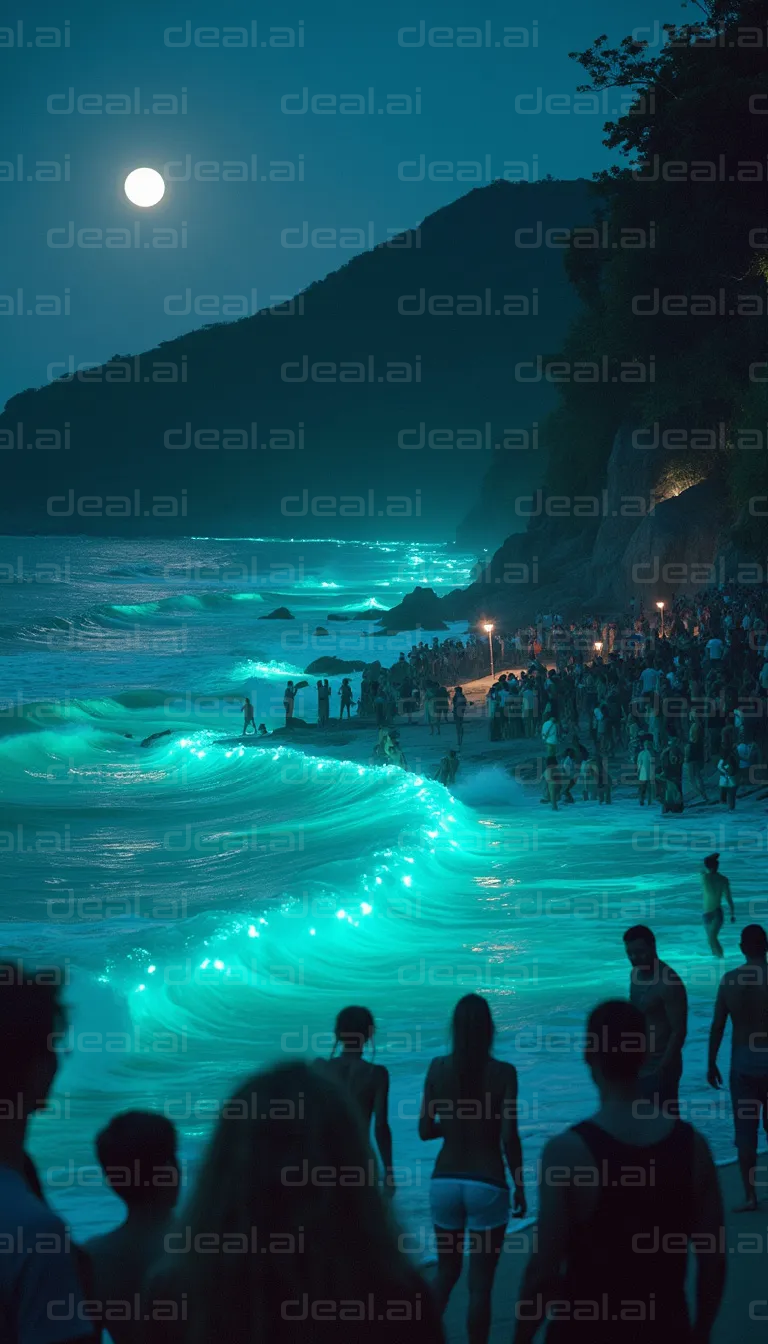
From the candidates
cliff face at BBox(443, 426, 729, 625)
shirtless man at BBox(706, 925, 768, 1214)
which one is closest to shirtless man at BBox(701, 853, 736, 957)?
shirtless man at BBox(706, 925, 768, 1214)

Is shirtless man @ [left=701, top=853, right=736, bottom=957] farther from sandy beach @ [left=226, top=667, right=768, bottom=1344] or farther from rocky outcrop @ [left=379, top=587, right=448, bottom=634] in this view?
rocky outcrop @ [left=379, top=587, right=448, bottom=634]

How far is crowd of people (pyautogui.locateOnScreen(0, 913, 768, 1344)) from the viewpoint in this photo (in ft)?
7.29

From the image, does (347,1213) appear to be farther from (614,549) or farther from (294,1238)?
(614,549)

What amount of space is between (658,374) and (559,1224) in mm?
41987

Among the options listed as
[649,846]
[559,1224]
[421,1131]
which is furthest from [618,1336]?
[649,846]

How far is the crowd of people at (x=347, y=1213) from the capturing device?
87.4 inches

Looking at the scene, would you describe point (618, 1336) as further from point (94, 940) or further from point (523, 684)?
point (523, 684)

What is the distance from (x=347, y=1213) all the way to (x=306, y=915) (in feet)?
40.1

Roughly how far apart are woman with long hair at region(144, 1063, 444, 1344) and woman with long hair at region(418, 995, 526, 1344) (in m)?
2.15

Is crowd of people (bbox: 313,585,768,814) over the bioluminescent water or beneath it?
over

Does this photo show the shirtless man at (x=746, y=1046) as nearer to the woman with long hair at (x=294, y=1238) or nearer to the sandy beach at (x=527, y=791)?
the sandy beach at (x=527, y=791)

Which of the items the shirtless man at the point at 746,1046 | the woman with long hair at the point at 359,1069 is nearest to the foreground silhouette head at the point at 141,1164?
the woman with long hair at the point at 359,1069

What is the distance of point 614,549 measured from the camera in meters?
47.4

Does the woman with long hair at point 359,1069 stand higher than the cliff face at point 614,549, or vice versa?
the cliff face at point 614,549
